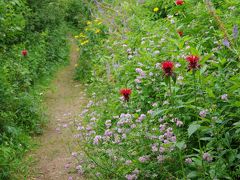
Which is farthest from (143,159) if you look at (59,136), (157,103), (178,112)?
(59,136)

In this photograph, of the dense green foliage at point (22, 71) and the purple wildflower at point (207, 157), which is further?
the dense green foliage at point (22, 71)

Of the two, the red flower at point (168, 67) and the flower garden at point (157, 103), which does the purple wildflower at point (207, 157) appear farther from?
the red flower at point (168, 67)

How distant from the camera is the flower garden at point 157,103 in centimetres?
271

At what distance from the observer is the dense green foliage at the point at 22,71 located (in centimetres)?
493

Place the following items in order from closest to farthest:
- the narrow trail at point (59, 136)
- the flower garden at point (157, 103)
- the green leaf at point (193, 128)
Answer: the green leaf at point (193, 128) → the flower garden at point (157, 103) → the narrow trail at point (59, 136)

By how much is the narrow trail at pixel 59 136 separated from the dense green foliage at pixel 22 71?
24cm

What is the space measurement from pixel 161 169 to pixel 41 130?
362 centimetres

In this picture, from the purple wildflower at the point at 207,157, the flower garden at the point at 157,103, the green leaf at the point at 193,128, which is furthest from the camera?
the flower garden at the point at 157,103

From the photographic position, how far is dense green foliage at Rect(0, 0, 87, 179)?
194 inches

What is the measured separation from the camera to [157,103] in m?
3.63

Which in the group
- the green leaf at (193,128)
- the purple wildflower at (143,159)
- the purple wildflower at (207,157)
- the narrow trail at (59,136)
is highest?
the green leaf at (193,128)

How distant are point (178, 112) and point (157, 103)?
0.49 m

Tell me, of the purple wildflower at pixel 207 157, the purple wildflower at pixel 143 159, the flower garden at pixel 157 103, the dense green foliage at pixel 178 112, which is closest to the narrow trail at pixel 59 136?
the flower garden at pixel 157 103

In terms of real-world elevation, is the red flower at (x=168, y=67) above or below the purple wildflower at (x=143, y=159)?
above
